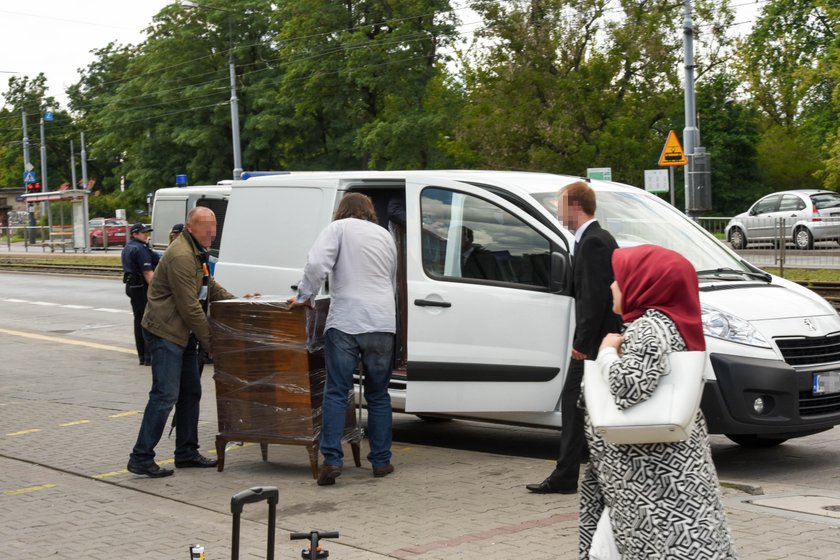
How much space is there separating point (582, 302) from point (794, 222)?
1593 cm

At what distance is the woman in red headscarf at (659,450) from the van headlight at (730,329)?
294 centimetres

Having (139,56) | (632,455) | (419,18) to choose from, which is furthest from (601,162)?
(632,455)

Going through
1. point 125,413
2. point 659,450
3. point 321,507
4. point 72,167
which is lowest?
point 125,413

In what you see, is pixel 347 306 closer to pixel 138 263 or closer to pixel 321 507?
pixel 321 507

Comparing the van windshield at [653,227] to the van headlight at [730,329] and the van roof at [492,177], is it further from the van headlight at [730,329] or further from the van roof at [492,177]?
the van headlight at [730,329]

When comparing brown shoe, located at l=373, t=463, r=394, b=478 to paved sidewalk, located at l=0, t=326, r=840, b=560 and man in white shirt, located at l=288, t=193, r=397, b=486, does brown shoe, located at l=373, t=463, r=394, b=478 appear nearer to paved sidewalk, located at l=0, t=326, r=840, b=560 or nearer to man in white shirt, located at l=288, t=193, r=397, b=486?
paved sidewalk, located at l=0, t=326, r=840, b=560

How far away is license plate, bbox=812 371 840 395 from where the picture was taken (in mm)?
6918

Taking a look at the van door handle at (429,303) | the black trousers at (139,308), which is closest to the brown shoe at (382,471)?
the van door handle at (429,303)

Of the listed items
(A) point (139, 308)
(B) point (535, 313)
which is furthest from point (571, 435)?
(A) point (139, 308)

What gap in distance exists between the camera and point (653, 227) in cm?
788

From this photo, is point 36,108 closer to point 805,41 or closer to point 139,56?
point 139,56

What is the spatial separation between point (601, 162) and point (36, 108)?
222 ft

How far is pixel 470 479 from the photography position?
7070 millimetres

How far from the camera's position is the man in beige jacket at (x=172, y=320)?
23.9ft
